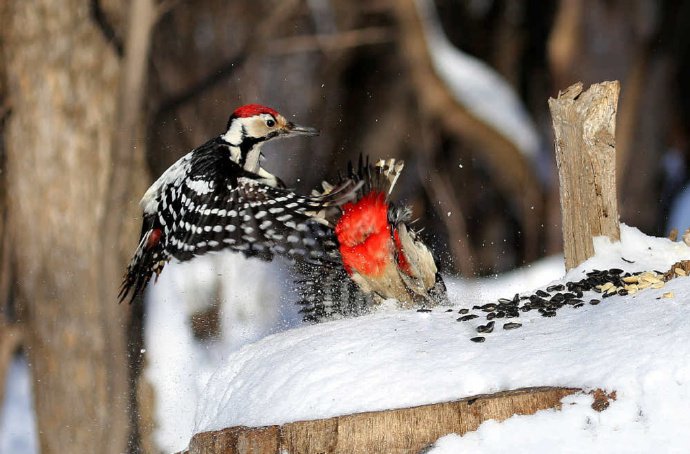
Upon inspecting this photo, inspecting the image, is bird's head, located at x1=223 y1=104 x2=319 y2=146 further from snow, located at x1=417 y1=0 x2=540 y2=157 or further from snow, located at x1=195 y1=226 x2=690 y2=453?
snow, located at x1=417 y1=0 x2=540 y2=157

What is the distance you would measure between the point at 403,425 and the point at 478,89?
303 centimetres

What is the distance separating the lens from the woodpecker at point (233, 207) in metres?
2.14

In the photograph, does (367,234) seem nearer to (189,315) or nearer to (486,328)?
(486,328)

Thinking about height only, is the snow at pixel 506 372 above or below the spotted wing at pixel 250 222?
below

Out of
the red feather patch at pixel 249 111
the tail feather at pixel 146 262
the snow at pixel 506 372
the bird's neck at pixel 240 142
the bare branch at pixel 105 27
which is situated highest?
the bare branch at pixel 105 27

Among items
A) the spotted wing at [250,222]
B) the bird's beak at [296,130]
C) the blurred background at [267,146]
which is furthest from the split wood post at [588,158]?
the blurred background at [267,146]

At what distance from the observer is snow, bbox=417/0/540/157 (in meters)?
4.08

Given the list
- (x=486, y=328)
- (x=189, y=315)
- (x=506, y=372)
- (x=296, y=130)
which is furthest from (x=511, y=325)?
(x=189, y=315)

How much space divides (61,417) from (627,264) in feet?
8.00

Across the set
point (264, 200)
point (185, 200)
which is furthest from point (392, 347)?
point (185, 200)

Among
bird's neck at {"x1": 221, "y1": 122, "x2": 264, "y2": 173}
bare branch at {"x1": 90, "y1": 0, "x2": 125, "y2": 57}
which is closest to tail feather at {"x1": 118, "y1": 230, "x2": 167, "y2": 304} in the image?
bird's neck at {"x1": 221, "y1": 122, "x2": 264, "y2": 173}

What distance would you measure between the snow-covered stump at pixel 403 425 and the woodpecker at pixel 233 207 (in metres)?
0.81

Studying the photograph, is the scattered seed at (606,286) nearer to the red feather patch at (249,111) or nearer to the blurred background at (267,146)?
the red feather patch at (249,111)

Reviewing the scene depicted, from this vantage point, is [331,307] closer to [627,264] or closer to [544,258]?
[627,264]
